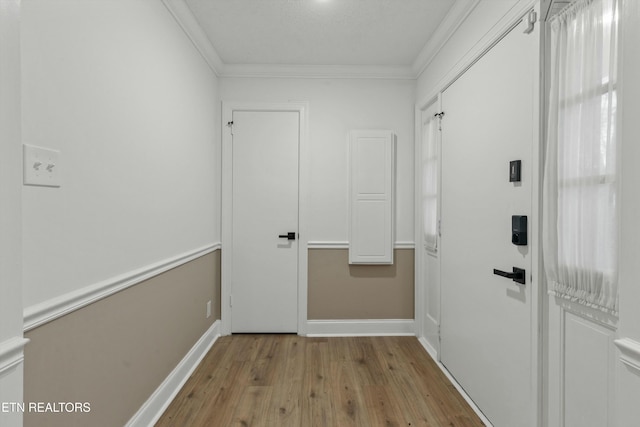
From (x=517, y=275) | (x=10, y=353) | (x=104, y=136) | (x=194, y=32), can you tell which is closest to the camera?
(x=10, y=353)

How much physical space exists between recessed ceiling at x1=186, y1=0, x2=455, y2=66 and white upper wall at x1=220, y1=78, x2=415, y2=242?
21 centimetres

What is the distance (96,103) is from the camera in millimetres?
1466

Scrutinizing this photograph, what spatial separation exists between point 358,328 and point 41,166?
9.49ft

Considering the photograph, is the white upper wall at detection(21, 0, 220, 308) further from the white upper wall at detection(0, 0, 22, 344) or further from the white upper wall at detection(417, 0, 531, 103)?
the white upper wall at detection(417, 0, 531, 103)

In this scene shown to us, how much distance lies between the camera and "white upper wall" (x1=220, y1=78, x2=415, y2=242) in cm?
336

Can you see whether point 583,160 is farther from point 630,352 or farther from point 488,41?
point 488,41

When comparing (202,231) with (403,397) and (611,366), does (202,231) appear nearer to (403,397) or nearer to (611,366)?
(403,397)

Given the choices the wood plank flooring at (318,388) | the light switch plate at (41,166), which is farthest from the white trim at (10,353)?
the wood plank flooring at (318,388)

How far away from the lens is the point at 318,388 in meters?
2.37

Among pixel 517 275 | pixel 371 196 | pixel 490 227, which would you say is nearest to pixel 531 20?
pixel 490 227

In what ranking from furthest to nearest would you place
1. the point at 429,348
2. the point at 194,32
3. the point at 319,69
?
the point at 319,69
the point at 429,348
the point at 194,32

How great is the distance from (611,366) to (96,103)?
2.31m

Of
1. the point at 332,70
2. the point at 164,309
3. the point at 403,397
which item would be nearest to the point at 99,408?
the point at 164,309

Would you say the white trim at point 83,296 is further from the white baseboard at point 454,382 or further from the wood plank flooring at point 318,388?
the white baseboard at point 454,382
